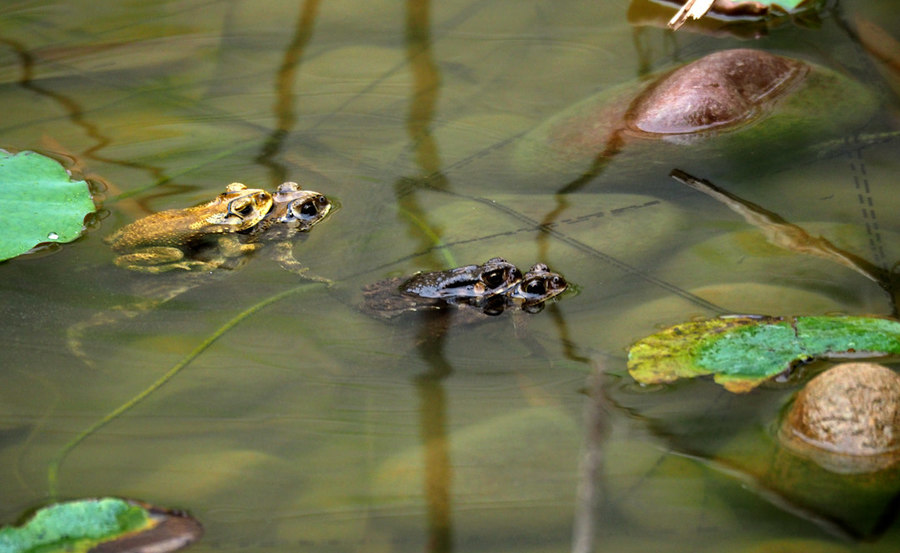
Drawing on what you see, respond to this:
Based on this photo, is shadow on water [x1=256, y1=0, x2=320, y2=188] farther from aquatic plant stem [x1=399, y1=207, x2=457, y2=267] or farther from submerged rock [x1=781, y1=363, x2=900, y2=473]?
submerged rock [x1=781, y1=363, x2=900, y2=473]

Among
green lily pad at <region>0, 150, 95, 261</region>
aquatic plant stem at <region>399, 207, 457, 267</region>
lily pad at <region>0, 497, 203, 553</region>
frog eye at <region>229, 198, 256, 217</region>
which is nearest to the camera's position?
lily pad at <region>0, 497, 203, 553</region>

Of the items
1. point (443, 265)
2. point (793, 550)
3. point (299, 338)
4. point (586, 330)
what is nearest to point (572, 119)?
point (443, 265)

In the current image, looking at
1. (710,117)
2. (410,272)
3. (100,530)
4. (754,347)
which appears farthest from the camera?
(710,117)

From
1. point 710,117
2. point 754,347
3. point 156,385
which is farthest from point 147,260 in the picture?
point 710,117

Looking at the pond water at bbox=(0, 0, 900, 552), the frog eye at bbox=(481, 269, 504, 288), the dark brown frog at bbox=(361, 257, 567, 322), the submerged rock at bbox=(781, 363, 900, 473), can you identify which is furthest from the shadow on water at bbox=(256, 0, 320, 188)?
the submerged rock at bbox=(781, 363, 900, 473)

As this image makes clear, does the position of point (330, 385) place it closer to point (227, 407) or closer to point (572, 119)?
point (227, 407)

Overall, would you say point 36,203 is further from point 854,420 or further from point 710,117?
point 854,420
